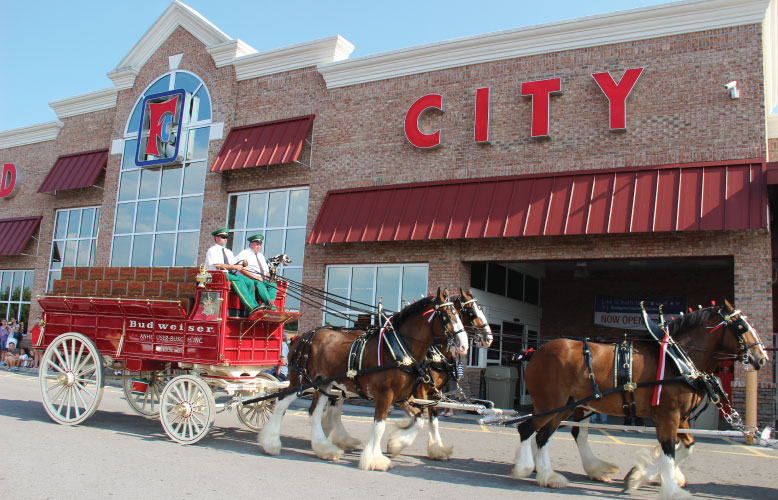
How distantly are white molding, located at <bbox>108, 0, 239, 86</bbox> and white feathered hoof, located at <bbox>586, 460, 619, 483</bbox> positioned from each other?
1787 centimetres

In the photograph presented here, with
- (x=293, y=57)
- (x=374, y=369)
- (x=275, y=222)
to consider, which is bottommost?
(x=374, y=369)

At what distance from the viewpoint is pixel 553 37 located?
1545 cm

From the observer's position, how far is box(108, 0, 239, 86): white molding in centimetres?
2128

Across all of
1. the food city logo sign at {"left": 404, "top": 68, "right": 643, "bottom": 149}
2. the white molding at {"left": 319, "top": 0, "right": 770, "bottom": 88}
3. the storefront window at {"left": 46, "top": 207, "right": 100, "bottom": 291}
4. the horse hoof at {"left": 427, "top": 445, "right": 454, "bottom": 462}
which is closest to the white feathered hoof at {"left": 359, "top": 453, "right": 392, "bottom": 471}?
the horse hoof at {"left": 427, "top": 445, "right": 454, "bottom": 462}

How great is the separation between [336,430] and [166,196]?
576 inches

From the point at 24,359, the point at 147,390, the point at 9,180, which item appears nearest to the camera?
the point at 147,390

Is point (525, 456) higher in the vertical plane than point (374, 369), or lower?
lower

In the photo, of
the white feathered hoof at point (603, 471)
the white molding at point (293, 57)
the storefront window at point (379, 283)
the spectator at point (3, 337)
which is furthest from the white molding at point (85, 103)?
the white feathered hoof at point (603, 471)

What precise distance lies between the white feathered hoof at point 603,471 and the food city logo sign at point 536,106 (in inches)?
355

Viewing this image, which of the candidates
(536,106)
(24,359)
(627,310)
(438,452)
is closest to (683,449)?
(438,452)

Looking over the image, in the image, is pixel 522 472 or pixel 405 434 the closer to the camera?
pixel 522 472

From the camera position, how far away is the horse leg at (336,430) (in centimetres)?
910

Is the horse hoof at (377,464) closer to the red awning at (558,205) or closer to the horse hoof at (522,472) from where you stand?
the horse hoof at (522,472)

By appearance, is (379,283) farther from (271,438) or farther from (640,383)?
(640,383)
